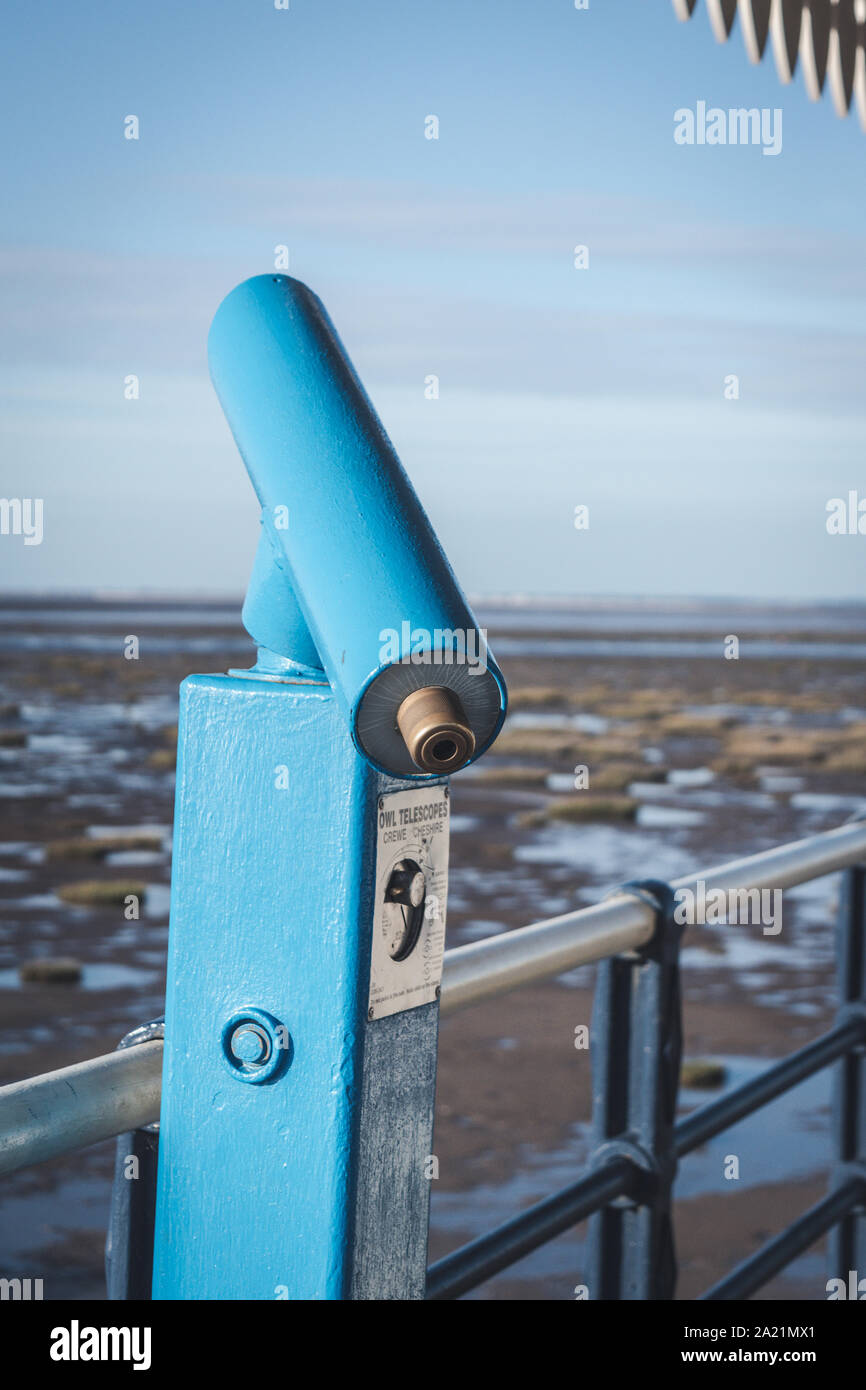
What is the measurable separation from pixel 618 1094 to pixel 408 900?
2.43 ft

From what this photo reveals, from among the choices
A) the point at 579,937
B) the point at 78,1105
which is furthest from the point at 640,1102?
the point at 78,1105

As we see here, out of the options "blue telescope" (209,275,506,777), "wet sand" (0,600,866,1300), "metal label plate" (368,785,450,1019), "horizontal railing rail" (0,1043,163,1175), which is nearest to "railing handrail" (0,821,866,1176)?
"horizontal railing rail" (0,1043,163,1175)

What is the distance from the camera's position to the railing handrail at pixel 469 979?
3.11 feet

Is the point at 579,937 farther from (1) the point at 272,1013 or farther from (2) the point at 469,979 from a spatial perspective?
(1) the point at 272,1013

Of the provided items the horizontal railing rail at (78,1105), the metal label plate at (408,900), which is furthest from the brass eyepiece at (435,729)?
the horizontal railing rail at (78,1105)

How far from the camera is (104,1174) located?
19.1 feet

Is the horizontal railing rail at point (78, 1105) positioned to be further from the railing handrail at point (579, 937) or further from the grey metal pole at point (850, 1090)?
the grey metal pole at point (850, 1090)

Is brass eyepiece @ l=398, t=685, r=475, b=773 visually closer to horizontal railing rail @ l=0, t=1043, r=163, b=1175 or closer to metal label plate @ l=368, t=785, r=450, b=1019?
metal label plate @ l=368, t=785, r=450, b=1019

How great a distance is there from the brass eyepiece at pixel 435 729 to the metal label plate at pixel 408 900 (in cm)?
11

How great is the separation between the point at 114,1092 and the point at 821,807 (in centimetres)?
1889

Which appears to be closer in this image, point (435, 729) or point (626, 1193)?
point (435, 729)

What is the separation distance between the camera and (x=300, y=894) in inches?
40.8
